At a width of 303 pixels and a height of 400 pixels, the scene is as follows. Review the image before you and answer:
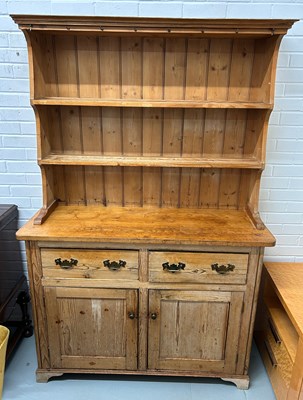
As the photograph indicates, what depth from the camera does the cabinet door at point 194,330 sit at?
1793mm

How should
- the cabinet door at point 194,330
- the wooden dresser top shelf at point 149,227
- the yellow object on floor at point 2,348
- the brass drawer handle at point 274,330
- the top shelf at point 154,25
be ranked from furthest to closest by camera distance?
the brass drawer handle at point 274,330 → the cabinet door at point 194,330 → the wooden dresser top shelf at point 149,227 → the top shelf at point 154,25 → the yellow object on floor at point 2,348

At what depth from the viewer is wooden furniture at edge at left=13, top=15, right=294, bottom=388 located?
172cm

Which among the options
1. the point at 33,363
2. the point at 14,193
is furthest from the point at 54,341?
the point at 14,193

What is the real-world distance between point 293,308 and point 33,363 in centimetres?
158

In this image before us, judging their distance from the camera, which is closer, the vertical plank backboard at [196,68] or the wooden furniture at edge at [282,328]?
the wooden furniture at edge at [282,328]

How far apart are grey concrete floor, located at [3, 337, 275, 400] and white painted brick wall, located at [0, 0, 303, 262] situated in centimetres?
82

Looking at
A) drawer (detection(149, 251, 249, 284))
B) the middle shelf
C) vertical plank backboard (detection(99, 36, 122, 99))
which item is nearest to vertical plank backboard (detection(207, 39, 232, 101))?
the middle shelf

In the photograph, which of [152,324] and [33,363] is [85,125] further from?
[33,363]

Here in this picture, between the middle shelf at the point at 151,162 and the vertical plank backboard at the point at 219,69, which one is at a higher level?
the vertical plank backboard at the point at 219,69

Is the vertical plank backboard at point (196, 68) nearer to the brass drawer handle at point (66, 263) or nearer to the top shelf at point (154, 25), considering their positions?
the top shelf at point (154, 25)

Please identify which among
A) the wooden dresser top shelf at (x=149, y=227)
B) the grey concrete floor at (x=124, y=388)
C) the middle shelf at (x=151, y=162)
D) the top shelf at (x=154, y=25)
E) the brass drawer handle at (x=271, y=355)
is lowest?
the grey concrete floor at (x=124, y=388)

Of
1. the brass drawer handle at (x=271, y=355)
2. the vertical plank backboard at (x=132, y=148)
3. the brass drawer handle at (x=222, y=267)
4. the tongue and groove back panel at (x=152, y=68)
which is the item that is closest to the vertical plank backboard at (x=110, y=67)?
A: the tongue and groove back panel at (x=152, y=68)

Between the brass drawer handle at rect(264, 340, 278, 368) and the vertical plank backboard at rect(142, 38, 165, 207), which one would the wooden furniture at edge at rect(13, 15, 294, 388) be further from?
the brass drawer handle at rect(264, 340, 278, 368)

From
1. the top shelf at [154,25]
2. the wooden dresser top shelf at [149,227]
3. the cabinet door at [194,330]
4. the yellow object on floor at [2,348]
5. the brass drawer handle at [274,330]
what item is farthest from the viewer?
the brass drawer handle at [274,330]
